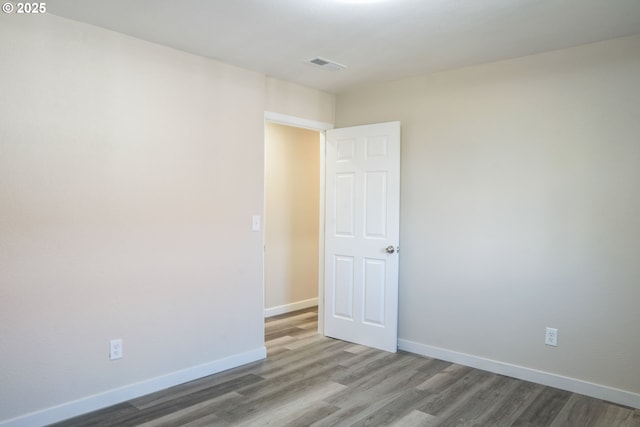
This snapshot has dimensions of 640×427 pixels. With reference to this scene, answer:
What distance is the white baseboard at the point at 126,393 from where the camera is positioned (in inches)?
99.3

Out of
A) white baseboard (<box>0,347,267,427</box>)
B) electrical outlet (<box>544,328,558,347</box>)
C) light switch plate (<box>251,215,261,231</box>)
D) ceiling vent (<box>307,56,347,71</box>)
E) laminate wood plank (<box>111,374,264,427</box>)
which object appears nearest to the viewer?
white baseboard (<box>0,347,267,427</box>)

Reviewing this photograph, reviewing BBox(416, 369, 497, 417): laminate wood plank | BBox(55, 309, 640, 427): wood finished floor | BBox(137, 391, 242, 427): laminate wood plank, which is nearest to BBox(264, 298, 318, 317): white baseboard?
BBox(55, 309, 640, 427): wood finished floor

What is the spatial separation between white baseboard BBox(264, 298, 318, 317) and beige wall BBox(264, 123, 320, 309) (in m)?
0.02

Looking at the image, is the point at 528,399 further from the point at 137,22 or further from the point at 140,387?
the point at 137,22

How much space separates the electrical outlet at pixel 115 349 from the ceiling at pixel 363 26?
6.69 ft

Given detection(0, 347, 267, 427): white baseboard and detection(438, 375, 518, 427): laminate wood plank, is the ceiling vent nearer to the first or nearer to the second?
detection(0, 347, 267, 427): white baseboard

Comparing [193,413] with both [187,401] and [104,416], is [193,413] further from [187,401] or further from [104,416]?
[104,416]

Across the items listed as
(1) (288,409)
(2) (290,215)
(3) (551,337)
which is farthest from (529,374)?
(2) (290,215)

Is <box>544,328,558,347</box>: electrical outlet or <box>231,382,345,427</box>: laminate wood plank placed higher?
<box>544,328,558,347</box>: electrical outlet

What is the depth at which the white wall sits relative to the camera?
2.48m

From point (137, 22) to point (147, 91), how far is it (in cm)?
48

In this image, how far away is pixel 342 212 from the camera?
13.9 feet

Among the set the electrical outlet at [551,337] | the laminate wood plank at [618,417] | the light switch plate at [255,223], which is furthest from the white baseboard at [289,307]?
the laminate wood plank at [618,417]

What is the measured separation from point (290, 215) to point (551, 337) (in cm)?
320
